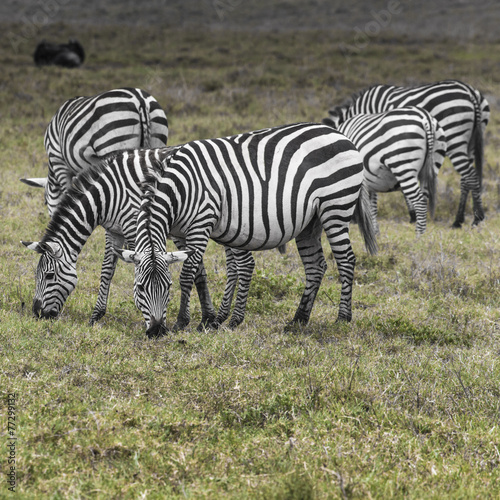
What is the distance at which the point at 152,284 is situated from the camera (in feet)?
16.8

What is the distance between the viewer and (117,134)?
8.35m

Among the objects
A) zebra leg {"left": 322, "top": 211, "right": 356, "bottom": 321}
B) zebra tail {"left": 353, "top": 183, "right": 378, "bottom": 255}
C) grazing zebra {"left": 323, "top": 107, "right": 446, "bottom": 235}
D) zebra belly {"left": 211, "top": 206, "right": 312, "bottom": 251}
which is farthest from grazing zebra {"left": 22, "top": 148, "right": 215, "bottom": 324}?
grazing zebra {"left": 323, "top": 107, "right": 446, "bottom": 235}

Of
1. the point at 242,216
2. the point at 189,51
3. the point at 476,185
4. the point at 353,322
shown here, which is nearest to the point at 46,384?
the point at 242,216

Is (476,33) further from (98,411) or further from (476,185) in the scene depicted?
(98,411)

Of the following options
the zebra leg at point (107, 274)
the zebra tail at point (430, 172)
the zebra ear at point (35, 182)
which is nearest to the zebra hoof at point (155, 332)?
the zebra leg at point (107, 274)

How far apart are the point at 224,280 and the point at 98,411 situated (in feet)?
12.5

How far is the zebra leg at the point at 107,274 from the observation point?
616cm

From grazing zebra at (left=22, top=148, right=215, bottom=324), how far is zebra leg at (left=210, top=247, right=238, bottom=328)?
124 centimetres

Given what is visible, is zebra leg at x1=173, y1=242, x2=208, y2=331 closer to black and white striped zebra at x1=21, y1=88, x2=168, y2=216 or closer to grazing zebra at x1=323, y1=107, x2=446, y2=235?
black and white striped zebra at x1=21, y1=88, x2=168, y2=216

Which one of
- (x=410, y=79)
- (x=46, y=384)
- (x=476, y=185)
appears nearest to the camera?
(x=46, y=384)

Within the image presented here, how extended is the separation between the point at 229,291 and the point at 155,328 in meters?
1.59

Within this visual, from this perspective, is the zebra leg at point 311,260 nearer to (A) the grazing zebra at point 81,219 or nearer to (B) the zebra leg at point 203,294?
(B) the zebra leg at point 203,294

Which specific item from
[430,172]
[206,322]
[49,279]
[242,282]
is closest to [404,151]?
[430,172]

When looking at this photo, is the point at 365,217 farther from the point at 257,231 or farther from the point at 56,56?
the point at 56,56
